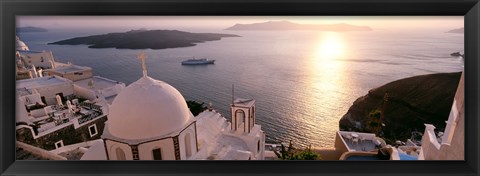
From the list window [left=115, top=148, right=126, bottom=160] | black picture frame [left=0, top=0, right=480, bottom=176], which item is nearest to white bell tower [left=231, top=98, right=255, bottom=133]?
window [left=115, top=148, right=126, bottom=160]

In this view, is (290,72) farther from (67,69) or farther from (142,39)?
(67,69)

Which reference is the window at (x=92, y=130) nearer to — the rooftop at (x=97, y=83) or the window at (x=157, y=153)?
the rooftop at (x=97, y=83)

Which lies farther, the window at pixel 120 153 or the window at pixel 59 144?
the window at pixel 59 144

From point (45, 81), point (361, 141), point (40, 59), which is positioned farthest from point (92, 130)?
point (361, 141)

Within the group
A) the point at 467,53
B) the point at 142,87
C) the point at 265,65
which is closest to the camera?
the point at 467,53

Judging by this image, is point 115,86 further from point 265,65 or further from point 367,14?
point 367,14

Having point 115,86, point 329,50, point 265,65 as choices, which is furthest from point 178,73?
point 329,50

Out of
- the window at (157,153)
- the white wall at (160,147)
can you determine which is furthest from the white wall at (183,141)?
the window at (157,153)

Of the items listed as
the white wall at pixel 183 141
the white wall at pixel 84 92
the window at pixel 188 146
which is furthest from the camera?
the white wall at pixel 84 92
